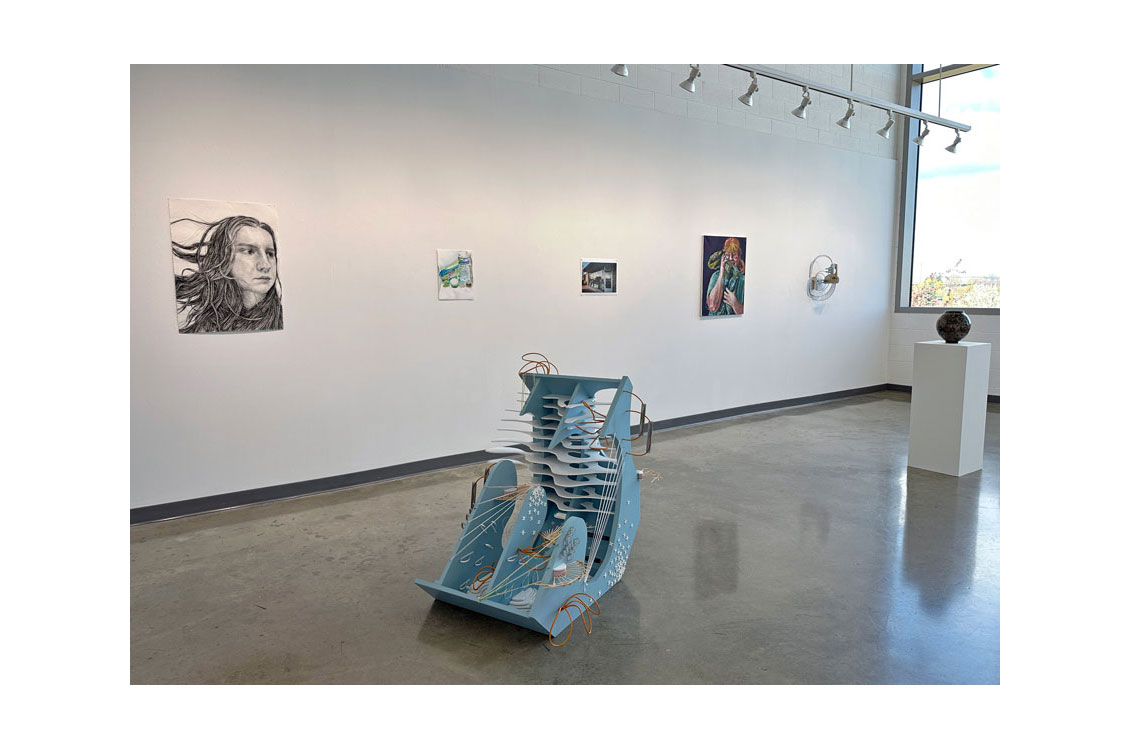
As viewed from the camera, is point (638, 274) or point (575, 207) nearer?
point (575, 207)

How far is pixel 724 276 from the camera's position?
22.5ft

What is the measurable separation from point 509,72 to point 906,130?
5.83 metres

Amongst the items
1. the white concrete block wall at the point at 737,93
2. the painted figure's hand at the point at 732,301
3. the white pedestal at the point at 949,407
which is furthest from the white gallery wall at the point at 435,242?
the white pedestal at the point at 949,407

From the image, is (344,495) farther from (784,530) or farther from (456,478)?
(784,530)

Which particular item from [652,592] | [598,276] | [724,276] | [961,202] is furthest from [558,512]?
[961,202]

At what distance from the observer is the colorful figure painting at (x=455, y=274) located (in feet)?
16.2

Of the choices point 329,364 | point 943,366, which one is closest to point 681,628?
point 329,364

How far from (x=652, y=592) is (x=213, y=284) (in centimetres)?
308

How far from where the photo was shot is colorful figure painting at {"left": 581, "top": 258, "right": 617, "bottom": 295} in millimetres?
5766

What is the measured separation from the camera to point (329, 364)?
14.9 feet

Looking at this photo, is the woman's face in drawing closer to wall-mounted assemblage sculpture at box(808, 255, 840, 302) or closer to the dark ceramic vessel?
the dark ceramic vessel

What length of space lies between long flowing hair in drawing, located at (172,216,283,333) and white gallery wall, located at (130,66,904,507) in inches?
3.9

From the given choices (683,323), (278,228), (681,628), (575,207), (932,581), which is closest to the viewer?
(681,628)

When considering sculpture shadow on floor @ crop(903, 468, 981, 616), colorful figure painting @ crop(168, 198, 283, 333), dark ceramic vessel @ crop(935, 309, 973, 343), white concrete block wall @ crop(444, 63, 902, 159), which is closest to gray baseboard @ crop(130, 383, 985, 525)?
colorful figure painting @ crop(168, 198, 283, 333)
